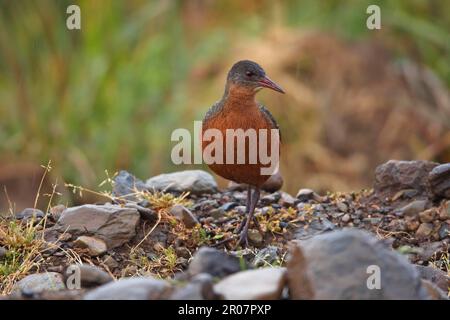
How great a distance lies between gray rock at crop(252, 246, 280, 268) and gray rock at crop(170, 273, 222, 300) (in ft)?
4.44

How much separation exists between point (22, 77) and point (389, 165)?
456cm

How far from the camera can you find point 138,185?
6.56 meters

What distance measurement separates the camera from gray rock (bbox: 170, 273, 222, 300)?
12.5ft

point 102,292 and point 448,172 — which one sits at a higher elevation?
point 448,172

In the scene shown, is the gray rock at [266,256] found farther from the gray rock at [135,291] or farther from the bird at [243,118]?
the gray rock at [135,291]

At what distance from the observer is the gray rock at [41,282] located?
513cm

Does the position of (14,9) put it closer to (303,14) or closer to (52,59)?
(52,59)

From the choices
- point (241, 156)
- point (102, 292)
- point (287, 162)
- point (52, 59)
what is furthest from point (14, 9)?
point (102, 292)

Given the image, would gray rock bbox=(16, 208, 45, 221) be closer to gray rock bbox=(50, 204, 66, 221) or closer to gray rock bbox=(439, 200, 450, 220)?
gray rock bbox=(50, 204, 66, 221)

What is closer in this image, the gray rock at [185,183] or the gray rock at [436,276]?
the gray rock at [436,276]

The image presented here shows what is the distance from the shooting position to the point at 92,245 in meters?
5.61

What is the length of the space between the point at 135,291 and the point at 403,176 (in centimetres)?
323

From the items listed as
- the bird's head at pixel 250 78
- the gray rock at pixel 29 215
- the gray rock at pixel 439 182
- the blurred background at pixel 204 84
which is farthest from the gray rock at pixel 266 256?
the blurred background at pixel 204 84

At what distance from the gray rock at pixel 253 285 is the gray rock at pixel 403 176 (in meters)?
2.80
